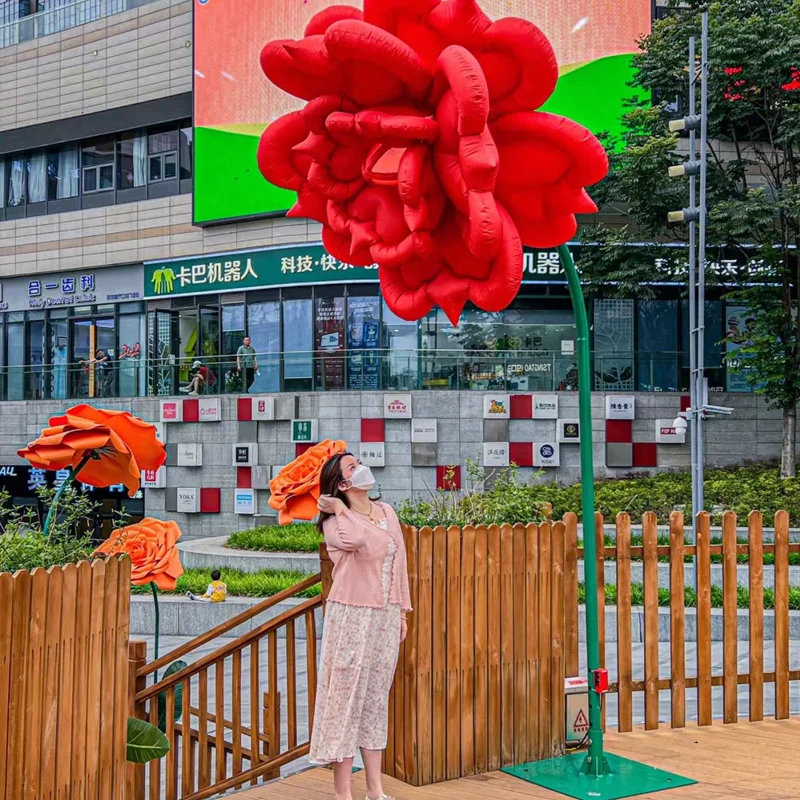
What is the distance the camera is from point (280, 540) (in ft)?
65.3

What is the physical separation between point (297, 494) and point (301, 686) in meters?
7.35

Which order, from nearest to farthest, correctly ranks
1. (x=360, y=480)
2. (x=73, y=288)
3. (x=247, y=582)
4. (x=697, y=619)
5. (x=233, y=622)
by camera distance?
(x=360, y=480) < (x=233, y=622) < (x=697, y=619) < (x=247, y=582) < (x=73, y=288)

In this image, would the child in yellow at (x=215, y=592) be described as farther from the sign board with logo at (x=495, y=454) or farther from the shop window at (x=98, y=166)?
the shop window at (x=98, y=166)

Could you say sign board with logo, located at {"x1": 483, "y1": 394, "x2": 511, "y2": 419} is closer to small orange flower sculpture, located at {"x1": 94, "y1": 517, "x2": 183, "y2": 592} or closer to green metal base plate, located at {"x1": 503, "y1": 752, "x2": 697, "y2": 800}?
→ green metal base plate, located at {"x1": 503, "y1": 752, "x2": 697, "y2": 800}

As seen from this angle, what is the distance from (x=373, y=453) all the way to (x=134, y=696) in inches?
665

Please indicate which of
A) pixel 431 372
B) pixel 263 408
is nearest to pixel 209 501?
pixel 263 408

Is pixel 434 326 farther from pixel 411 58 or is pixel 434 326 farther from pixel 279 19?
pixel 411 58

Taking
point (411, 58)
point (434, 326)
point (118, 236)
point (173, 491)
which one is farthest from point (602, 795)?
point (118, 236)

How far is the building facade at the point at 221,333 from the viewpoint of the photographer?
2384cm

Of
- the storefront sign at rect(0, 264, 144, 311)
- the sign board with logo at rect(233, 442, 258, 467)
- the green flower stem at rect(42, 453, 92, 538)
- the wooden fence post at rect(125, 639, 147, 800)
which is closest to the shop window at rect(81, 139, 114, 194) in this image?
the storefront sign at rect(0, 264, 144, 311)

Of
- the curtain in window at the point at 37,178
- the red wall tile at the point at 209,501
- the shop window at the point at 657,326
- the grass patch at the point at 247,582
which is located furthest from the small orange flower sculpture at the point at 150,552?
the curtain in window at the point at 37,178

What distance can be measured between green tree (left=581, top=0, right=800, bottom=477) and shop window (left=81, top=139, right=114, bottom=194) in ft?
47.2

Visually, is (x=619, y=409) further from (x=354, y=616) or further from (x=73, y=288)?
(x=354, y=616)

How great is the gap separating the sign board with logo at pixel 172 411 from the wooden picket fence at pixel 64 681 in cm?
2117
